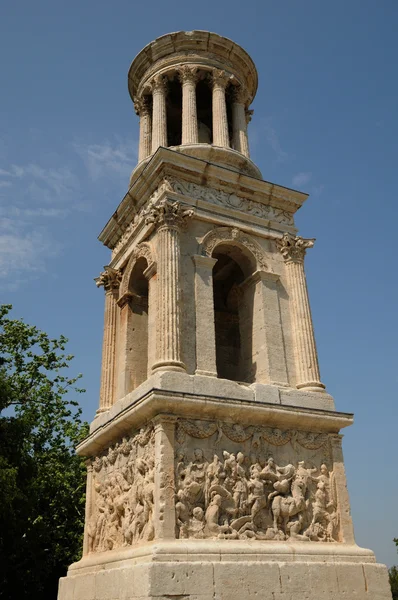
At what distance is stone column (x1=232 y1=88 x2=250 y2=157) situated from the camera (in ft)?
50.1

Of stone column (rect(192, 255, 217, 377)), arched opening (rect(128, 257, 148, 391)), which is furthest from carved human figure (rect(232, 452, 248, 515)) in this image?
arched opening (rect(128, 257, 148, 391))

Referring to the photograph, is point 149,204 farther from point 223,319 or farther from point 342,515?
point 342,515

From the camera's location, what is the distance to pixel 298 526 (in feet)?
32.3

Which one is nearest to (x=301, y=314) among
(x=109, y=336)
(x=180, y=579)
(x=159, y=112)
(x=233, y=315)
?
(x=233, y=315)

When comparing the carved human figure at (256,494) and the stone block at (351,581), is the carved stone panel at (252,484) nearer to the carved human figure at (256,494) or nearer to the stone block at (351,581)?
the carved human figure at (256,494)

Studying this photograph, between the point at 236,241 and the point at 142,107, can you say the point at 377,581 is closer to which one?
the point at 236,241

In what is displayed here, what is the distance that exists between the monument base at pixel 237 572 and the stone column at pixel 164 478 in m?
0.26

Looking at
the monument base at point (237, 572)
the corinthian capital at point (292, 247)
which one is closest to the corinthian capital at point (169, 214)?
the corinthian capital at point (292, 247)

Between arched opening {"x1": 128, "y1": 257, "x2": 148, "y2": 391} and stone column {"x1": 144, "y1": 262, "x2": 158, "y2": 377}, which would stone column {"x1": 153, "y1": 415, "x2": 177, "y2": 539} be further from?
arched opening {"x1": 128, "y1": 257, "x2": 148, "y2": 391}

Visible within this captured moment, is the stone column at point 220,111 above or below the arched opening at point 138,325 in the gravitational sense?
above

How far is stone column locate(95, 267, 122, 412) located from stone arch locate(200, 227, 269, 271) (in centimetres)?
287

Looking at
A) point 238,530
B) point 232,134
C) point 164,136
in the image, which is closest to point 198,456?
point 238,530

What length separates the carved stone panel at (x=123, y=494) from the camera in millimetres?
9359

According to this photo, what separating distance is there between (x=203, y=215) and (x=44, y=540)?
15.2 metres
